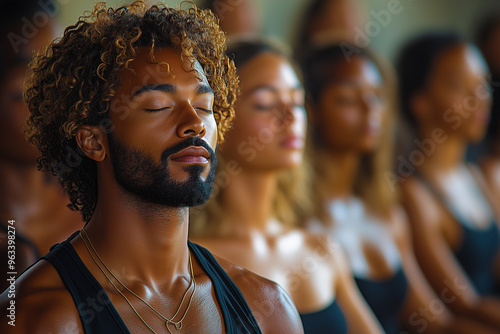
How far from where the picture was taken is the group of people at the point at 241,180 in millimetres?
837

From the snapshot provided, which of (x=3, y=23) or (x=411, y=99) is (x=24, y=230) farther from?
(x=411, y=99)

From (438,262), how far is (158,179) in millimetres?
1398

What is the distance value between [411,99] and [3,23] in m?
1.37

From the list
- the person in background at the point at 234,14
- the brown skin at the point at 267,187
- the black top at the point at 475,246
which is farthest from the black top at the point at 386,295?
the person in background at the point at 234,14

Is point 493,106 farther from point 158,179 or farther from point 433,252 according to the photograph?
point 158,179

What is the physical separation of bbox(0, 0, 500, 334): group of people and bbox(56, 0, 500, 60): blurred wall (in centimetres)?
8

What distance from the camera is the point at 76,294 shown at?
80 cm

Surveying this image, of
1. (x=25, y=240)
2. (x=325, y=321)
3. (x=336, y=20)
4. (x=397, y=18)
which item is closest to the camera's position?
(x=25, y=240)

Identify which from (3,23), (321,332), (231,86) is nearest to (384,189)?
(321,332)

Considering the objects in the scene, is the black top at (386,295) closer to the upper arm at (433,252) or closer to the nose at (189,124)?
the upper arm at (433,252)

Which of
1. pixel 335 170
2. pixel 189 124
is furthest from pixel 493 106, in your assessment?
pixel 189 124

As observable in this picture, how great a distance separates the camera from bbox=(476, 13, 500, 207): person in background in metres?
2.52

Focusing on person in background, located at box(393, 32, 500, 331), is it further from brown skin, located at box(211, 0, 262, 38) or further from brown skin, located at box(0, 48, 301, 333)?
brown skin, located at box(0, 48, 301, 333)

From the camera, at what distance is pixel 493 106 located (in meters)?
2.67
